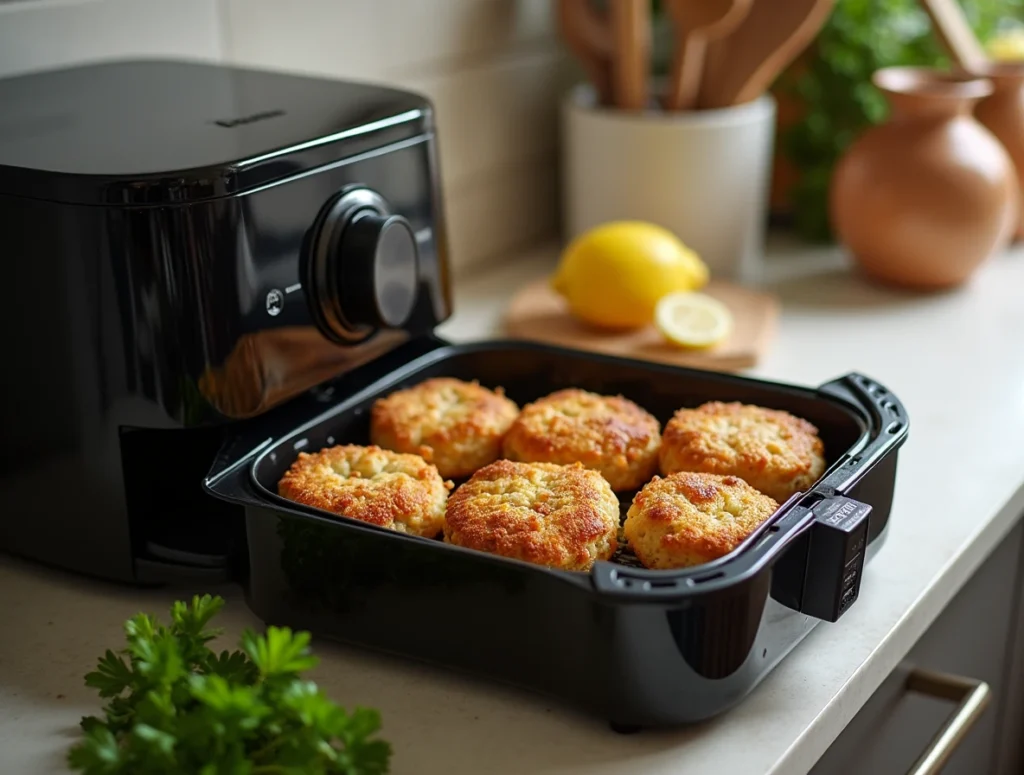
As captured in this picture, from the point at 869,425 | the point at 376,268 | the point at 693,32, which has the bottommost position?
the point at 869,425

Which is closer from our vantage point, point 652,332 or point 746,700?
point 746,700

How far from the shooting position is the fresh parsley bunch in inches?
23.2

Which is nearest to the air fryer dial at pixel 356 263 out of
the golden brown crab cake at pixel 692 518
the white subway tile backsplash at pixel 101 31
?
the golden brown crab cake at pixel 692 518

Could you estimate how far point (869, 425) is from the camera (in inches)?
32.6

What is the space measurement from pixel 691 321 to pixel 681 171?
243 millimetres

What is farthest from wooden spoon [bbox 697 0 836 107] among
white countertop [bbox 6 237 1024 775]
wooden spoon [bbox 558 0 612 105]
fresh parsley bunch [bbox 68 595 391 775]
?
fresh parsley bunch [bbox 68 595 391 775]

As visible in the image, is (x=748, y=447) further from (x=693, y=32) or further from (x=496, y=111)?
(x=496, y=111)

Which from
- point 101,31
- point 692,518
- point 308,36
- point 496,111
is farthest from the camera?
point 496,111

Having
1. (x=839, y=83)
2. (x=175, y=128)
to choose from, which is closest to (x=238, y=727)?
(x=175, y=128)

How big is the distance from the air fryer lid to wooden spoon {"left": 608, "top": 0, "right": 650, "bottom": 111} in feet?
1.71

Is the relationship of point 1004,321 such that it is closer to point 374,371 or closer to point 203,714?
point 374,371

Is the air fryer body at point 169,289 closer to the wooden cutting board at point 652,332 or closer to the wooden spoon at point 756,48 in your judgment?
the wooden cutting board at point 652,332

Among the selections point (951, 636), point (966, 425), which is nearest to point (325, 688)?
point (951, 636)

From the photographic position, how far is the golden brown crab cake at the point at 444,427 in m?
0.87
